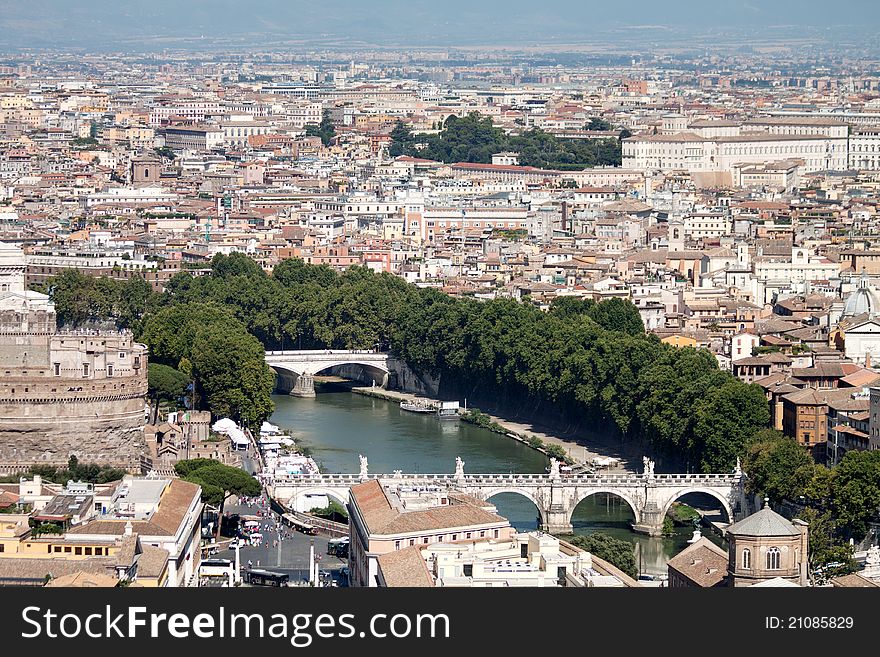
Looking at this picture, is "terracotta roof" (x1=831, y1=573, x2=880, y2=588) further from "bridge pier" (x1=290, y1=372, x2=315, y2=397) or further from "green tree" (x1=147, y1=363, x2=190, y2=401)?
"bridge pier" (x1=290, y1=372, x2=315, y2=397)

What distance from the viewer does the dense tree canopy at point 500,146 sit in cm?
8956

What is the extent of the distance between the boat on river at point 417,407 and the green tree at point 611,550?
43.2ft

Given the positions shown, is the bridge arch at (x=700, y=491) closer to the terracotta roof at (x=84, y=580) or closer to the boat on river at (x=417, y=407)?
the boat on river at (x=417, y=407)

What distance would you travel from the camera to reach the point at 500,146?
91938 mm

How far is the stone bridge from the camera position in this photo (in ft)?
110

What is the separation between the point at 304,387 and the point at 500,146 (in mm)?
45911

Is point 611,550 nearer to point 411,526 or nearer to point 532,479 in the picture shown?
point 411,526

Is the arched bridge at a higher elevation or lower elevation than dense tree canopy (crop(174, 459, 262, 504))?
lower

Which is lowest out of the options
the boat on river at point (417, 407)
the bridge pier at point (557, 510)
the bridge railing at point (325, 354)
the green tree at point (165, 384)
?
the boat on river at point (417, 407)

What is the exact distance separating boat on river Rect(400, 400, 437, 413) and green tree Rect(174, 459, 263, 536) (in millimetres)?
10565

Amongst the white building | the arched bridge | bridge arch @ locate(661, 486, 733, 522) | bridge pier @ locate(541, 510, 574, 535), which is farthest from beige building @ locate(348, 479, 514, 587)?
the white building

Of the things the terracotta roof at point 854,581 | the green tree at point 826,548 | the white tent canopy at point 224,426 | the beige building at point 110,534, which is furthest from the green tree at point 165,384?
the terracotta roof at point 854,581
